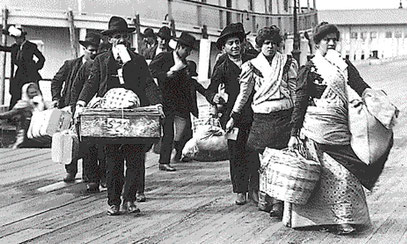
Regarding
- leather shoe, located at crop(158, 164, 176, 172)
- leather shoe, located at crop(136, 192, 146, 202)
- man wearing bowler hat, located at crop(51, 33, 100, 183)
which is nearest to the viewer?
leather shoe, located at crop(136, 192, 146, 202)

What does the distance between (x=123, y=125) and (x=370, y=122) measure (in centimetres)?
215

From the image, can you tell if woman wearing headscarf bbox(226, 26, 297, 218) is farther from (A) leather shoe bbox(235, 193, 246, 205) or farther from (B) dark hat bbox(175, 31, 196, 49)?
(B) dark hat bbox(175, 31, 196, 49)

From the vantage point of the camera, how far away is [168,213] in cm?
792

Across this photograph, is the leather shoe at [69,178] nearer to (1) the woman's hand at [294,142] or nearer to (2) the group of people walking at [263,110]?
(2) the group of people walking at [263,110]

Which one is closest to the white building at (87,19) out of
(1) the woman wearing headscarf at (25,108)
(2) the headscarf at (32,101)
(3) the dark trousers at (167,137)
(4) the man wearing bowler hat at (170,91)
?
(1) the woman wearing headscarf at (25,108)

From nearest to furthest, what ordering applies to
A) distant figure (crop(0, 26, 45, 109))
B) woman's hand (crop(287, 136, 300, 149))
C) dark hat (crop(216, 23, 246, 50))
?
woman's hand (crop(287, 136, 300, 149)) < dark hat (crop(216, 23, 246, 50)) < distant figure (crop(0, 26, 45, 109))

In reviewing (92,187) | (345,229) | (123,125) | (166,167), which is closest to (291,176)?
(345,229)

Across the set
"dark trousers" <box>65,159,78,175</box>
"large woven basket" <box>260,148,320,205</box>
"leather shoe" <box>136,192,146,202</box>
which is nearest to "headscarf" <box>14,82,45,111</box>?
"dark trousers" <box>65,159,78,175</box>

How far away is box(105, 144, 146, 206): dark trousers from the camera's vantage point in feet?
25.3

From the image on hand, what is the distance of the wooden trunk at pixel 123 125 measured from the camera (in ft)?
24.6

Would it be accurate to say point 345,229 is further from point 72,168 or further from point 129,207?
point 72,168

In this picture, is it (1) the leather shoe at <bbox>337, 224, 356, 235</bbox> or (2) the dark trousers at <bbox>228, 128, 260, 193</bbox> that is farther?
(2) the dark trousers at <bbox>228, 128, 260, 193</bbox>

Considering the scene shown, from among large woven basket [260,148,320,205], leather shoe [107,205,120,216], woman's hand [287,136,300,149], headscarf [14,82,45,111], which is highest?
headscarf [14,82,45,111]

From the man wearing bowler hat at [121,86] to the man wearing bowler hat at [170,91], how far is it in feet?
7.93
